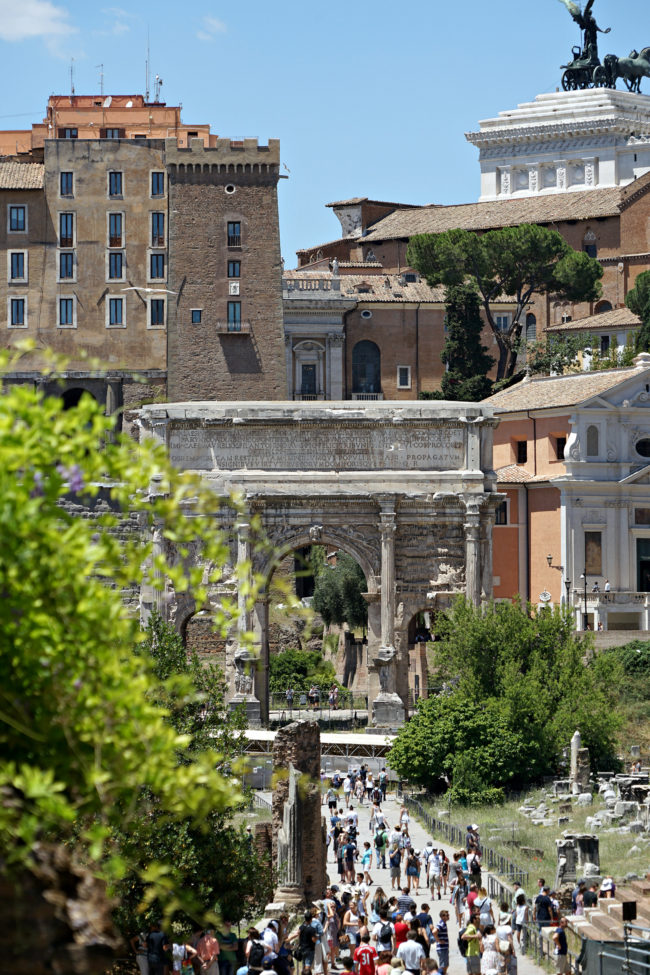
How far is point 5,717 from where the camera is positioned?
277 inches

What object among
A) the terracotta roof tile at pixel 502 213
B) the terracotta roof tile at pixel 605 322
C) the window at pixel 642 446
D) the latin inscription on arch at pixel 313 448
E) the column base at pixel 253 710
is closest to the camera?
the column base at pixel 253 710

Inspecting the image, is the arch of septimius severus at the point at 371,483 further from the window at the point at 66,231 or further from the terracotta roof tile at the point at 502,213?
the terracotta roof tile at the point at 502,213

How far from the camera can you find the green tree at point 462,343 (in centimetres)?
7031

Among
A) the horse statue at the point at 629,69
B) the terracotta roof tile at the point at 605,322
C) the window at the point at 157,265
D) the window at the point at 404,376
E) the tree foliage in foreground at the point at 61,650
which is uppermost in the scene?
the horse statue at the point at 629,69

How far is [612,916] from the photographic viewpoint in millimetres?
20781

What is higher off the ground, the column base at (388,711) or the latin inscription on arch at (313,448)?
the latin inscription on arch at (313,448)

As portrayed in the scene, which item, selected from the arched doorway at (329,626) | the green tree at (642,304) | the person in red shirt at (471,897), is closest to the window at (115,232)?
the arched doorway at (329,626)

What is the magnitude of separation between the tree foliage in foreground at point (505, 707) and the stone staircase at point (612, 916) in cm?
1182

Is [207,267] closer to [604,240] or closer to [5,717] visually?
[604,240]

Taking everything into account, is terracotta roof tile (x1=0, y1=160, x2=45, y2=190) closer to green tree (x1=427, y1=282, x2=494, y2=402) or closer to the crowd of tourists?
green tree (x1=427, y1=282, x2=494, y2=402)

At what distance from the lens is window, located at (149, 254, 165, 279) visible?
66812 mm

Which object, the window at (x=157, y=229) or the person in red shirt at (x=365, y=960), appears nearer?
the person in red shirt at (x=365, y=960)

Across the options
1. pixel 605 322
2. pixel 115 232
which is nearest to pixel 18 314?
pixel 115 232

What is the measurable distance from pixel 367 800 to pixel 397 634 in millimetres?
9634
